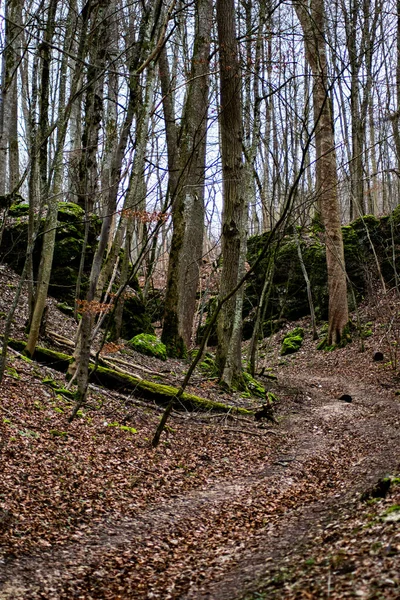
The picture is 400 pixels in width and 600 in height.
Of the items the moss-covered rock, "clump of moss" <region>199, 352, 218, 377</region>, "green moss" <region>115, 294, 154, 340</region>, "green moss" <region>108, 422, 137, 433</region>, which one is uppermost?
the moss-covered rock

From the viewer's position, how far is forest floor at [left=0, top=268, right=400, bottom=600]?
3.45 meters

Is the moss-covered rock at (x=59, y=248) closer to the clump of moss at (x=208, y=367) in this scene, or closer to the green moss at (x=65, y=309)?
the green moss at (x=65, y=309)

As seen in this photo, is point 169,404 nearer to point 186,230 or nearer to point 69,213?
point 186,230

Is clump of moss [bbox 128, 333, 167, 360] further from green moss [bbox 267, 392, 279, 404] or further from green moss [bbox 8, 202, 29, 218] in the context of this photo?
green moss [bbox 8, 202, 29, 218]

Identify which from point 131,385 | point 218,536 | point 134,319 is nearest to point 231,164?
point 131,385

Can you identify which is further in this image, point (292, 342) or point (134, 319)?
point (292, 342)

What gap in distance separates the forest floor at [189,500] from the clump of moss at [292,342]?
8106mm

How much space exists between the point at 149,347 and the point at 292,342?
7.27 metres

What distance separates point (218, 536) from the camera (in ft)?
15.4

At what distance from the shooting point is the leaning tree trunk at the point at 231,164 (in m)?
10.7

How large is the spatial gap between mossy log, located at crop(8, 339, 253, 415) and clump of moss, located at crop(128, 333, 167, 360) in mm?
3530

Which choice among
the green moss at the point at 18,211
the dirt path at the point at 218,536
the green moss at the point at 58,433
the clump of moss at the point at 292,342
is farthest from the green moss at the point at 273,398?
the green moss at the point at 18,211

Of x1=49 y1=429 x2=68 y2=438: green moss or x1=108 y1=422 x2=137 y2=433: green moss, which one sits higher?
x1=49 y1=429 x2=68 y2=438: green moss

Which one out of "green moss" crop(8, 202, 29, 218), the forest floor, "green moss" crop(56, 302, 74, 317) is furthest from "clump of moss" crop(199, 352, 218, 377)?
"green moss" crop(8, 202, 29, 218)
